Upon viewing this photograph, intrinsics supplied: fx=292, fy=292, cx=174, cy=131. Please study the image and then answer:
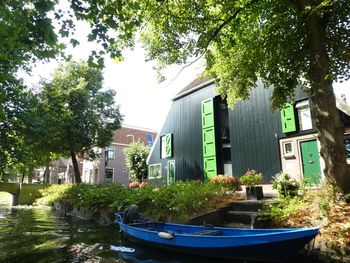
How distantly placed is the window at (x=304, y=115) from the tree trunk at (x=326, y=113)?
6538 mm

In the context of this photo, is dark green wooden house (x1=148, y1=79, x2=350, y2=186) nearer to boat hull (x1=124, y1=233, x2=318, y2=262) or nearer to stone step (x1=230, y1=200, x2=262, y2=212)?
stone step (x1=230, y1=200, x2=262, y2=212)

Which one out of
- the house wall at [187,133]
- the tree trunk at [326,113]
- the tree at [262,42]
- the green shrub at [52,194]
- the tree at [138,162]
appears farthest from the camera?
the tree at [138,162]

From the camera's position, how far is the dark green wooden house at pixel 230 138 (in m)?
16.0

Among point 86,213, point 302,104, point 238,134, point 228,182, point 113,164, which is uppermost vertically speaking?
point 302,104

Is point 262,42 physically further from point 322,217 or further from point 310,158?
point 310,158

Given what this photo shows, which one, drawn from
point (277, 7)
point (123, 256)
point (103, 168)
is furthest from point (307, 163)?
point (103, 168)

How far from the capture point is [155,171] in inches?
1074

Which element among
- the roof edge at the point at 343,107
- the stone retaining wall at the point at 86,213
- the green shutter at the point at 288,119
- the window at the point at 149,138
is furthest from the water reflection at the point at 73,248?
the window at the point at 149,138

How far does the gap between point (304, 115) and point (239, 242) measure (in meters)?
11.2

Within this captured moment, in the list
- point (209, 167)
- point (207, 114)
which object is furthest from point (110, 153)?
point (209, 167)

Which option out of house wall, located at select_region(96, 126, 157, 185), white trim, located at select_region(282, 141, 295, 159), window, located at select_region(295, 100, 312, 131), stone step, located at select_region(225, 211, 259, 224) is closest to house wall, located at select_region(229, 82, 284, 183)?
white trim, located at select_region(282, 141, 295, 159)

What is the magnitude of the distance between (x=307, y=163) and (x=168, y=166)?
1285cm

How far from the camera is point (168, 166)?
84.1 ft

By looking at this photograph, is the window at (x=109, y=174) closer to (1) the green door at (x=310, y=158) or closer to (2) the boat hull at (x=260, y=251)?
(1) the green door at (x=310, y=158)
